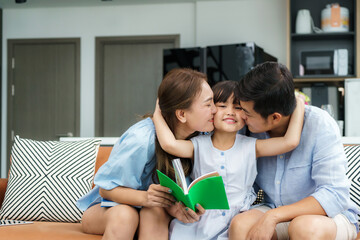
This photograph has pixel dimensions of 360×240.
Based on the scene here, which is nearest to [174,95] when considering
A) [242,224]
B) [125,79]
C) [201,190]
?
[201,190]

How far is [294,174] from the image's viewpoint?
1.65 meters

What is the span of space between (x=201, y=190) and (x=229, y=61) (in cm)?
315

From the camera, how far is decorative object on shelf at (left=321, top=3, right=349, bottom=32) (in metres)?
4.52

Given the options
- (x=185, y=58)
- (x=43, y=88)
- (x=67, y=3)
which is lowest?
(x=43, y=88)

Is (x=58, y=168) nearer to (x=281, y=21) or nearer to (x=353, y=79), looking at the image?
(x=353, y=79)

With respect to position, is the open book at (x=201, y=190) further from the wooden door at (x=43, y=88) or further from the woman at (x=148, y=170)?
the wooden door at (x=43, y=88)

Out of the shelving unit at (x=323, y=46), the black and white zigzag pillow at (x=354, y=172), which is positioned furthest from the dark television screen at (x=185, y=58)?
the black and white zigzag pillow at (x=354, y=172)

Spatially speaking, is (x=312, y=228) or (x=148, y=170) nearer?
(x=312, y=228)

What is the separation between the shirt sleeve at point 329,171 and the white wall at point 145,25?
3.64 m

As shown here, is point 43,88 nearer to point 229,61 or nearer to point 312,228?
point 229,61

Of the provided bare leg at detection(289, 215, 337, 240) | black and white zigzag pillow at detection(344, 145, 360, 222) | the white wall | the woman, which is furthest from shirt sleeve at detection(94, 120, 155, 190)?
the white wall

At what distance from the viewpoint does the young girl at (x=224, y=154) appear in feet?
5.45

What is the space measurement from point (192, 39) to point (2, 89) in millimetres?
2433

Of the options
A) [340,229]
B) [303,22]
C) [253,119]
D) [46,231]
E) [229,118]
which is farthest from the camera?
[303,22]
